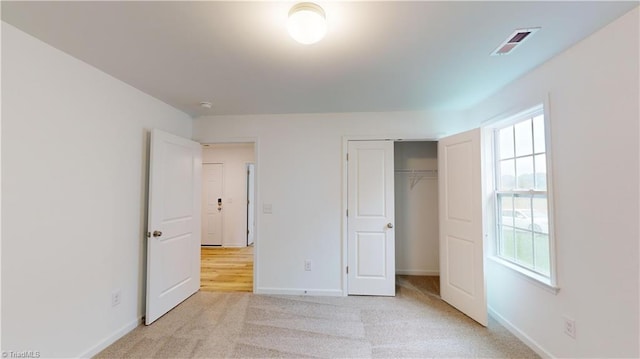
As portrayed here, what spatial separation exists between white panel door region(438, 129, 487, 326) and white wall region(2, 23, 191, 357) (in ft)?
10.7

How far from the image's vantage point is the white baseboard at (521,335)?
2094mm

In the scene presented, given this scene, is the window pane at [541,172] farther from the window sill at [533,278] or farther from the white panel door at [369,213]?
the white panel door at [369,213]

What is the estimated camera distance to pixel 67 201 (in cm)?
195

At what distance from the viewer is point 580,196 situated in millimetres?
1792

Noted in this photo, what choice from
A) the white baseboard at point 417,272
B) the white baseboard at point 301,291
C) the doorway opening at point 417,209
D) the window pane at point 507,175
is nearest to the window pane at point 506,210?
the window pane at point 507,175

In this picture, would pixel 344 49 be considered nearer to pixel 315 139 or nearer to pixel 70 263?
pixel 315 139

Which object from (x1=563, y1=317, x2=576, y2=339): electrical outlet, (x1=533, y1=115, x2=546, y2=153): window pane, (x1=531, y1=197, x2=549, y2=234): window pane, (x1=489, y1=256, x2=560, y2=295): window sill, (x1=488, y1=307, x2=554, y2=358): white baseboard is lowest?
(x1=488, y1=307, x2=554, y2=358): white baseboard

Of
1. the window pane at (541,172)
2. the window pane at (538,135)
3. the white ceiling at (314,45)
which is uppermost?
the white ceiling at (314,45)

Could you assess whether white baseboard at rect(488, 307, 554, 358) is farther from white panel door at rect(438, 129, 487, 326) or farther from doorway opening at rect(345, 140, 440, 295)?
doorway opening at rect(345, 140, 440, 295)

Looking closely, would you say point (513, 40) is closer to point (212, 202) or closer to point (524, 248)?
point (524, 248)

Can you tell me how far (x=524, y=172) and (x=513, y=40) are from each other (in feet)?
4.00

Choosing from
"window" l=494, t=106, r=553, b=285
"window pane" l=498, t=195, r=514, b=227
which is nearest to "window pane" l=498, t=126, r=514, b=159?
"window" l=494, t=106, r=553, b=285

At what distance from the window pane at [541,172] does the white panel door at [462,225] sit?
1.56ft

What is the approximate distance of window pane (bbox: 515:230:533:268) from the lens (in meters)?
2.36
